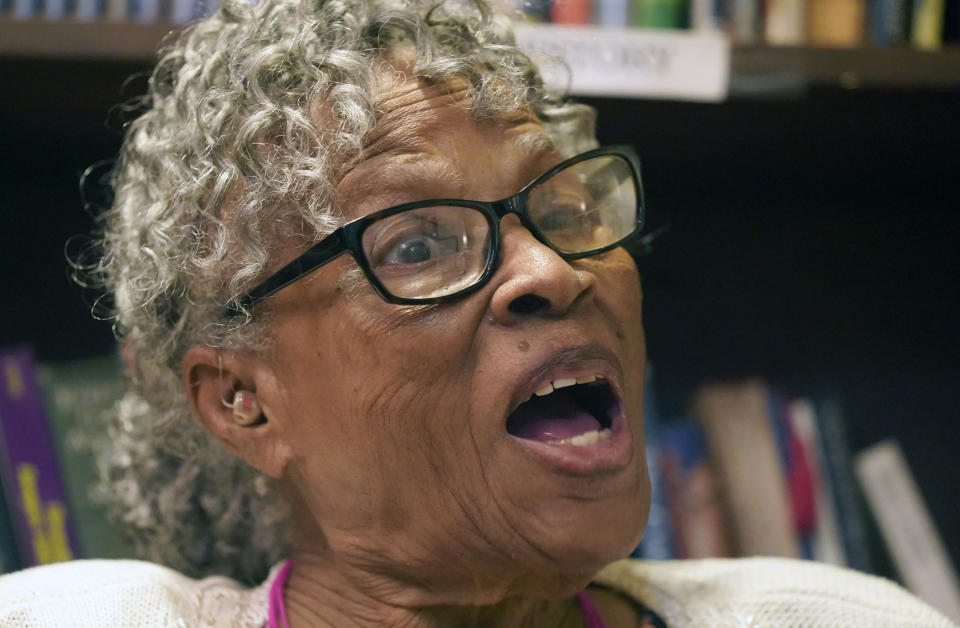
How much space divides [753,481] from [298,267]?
79 centimetres

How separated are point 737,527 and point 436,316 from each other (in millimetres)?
748

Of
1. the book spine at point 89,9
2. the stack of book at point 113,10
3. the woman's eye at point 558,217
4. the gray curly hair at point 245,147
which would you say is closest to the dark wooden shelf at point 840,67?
the gray curly hair at point 245,147

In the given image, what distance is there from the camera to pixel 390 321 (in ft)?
2.71

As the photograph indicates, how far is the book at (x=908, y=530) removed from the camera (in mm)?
1366

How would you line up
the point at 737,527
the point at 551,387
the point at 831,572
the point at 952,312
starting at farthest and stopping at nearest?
the point at 952,312 < the point at 737,527 < the point at 831,572 < the point at 551,387

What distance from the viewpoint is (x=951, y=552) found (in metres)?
1.45

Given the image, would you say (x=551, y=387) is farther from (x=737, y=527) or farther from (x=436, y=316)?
(x=737, y=527)

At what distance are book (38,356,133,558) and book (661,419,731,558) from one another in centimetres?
69

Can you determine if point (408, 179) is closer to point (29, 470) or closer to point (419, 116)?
point (419, 116)

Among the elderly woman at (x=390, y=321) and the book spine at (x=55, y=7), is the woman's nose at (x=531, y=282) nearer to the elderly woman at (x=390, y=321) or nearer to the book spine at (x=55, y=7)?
the elderly woman at (x=390, y=321)

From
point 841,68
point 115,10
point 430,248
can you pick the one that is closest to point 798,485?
point 841,68

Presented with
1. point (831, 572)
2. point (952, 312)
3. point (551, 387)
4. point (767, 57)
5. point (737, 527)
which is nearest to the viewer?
point (551, 387)

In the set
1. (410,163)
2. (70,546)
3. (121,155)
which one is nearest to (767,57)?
(410,163)

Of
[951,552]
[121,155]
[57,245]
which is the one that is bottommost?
[951,552]
